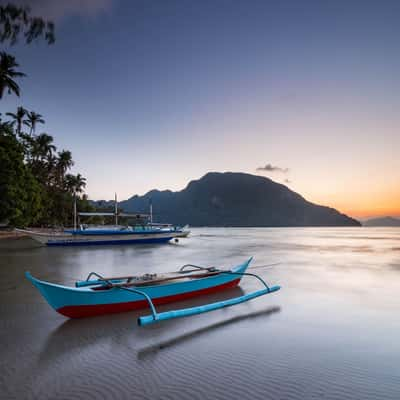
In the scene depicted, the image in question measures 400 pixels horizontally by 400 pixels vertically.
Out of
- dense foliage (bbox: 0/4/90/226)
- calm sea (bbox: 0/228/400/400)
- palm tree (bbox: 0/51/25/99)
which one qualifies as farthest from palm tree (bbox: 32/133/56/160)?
calm sea (bbox: 0/228/400/400)

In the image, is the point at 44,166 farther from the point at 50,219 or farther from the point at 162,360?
the point at 162,360

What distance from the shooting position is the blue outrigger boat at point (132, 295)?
5853 millimetres

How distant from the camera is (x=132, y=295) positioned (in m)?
6.70

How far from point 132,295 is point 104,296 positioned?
0.66 metres

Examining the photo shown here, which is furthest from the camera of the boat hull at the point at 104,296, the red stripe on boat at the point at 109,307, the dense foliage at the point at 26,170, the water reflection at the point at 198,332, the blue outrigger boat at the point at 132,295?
the dense foliage at the point at 26,170

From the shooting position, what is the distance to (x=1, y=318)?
6648mm

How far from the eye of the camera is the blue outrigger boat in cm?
585

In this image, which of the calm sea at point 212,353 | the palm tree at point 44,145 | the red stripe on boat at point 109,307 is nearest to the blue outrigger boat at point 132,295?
the red stripe on boat at point 109,307

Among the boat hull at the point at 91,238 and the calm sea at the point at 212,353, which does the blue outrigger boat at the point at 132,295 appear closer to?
the calm sea at the point at 212,353

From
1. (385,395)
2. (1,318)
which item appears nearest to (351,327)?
(385,395)

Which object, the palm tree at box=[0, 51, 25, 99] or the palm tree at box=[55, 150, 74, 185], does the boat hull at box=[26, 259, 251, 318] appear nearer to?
the palm tree at box=[0, 51, 25, 99]

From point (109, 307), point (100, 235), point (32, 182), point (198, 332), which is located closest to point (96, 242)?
point (100, 235)

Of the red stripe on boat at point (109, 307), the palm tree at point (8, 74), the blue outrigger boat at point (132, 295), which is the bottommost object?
the red stripe on boat at point (109, 307)

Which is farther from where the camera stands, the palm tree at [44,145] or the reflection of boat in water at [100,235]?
the palm tree at [44,145]
